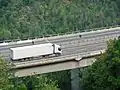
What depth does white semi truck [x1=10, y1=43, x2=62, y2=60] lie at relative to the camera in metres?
42.4

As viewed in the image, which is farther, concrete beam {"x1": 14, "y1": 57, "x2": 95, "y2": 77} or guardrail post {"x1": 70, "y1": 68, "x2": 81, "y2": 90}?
guardrail post {"x1": 70, "y1": 68, "x2": 81, "y2": 90}

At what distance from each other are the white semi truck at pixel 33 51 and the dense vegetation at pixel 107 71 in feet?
17.5

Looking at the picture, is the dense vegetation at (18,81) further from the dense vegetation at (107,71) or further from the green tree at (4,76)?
the dense vegetation at (107,71)

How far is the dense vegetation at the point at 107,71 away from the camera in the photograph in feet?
120

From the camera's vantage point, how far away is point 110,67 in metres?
37.5

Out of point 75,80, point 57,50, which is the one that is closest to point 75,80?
point 75,80

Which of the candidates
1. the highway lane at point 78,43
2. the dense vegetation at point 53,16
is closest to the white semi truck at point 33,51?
the highway lane at point 78,43

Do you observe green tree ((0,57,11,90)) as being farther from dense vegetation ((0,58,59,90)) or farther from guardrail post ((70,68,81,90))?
guardrail post ((70,68,81,90))

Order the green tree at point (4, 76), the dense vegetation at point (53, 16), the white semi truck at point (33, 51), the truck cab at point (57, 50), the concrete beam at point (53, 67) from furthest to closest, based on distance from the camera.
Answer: the dense vegetation at point (53, 16), the truck cab at point (57, 50), the white semi truck at point (33, 51), the concrete beam at point (53, 67), the green tree at point (4, 76)

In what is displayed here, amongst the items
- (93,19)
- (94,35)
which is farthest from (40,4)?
(94,35)

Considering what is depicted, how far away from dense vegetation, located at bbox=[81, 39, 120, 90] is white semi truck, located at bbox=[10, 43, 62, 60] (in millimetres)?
5331

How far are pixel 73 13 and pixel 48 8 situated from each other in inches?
256

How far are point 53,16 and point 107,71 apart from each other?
54.7m

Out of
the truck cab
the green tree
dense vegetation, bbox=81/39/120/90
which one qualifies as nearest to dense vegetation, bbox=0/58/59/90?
the green tree
